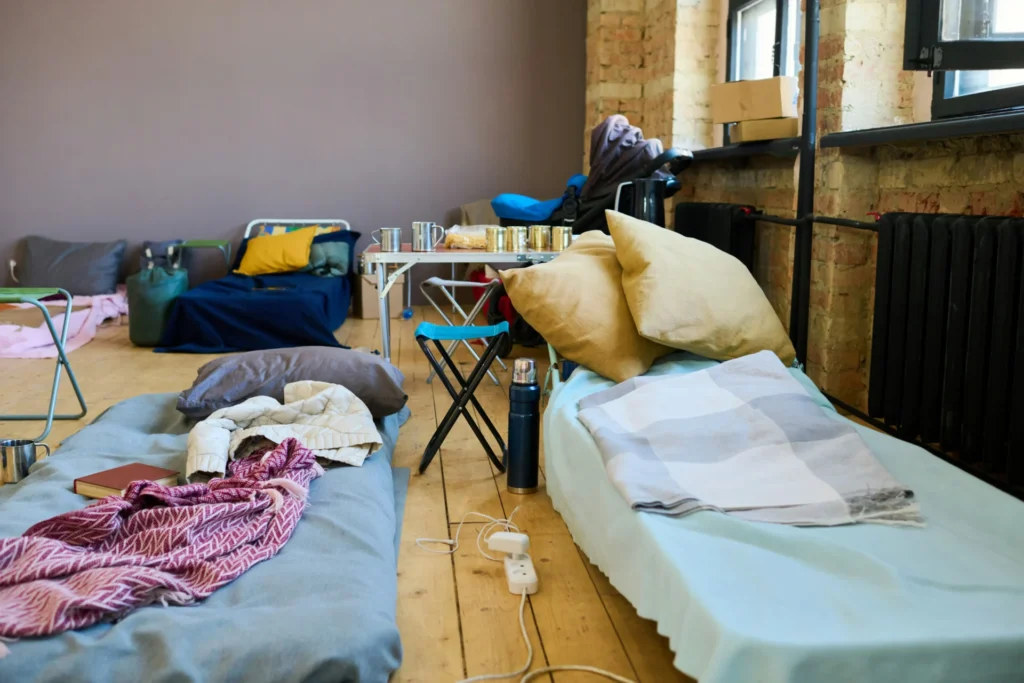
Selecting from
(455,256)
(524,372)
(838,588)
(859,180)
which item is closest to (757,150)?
(859,180)

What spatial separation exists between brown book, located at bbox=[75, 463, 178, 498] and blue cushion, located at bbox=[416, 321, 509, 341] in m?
0.87

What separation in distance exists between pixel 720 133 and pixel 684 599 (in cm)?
431

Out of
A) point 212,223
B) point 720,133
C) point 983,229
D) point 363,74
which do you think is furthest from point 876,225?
point 212,223

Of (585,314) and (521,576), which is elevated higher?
(585,314)

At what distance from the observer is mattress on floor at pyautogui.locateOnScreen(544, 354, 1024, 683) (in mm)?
1449

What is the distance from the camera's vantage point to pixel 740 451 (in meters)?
2.24

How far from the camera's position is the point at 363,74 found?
6734 millimetres

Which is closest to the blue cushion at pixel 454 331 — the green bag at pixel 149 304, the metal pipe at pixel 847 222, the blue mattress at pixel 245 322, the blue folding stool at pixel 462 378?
the blue folding stool at pixel 462 378

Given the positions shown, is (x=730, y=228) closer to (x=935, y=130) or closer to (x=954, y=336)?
(x=935, y=130)

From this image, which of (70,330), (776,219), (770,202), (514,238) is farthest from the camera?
(70,330)

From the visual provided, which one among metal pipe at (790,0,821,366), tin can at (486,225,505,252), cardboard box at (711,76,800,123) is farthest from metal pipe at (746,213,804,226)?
tin can at (486,225,505,252)

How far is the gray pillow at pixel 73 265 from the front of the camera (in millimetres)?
6516

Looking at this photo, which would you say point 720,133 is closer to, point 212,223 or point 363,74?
point 363,74

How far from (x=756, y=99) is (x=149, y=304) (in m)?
3.54
